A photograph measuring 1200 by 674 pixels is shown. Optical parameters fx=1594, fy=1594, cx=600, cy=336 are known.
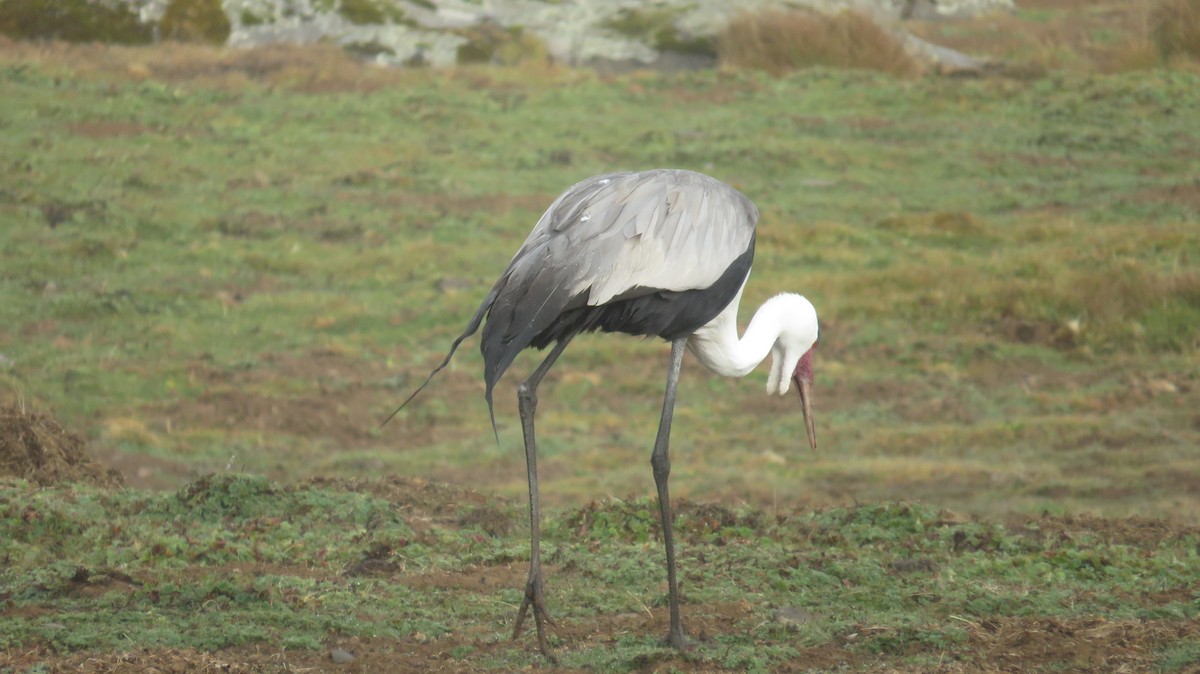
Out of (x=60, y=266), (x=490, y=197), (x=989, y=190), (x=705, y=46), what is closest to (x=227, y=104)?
(x=490, y=197)

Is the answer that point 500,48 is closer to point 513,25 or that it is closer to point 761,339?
point 513,25

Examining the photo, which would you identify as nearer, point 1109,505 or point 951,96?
point 1109,505

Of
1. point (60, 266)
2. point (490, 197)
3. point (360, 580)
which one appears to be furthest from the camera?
point (490, 197)

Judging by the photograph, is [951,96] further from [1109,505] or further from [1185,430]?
[1109,505]

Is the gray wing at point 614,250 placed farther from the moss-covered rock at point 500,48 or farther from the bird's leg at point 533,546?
the moss-covered rock at point 500,48

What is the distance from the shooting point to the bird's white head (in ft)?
22.9

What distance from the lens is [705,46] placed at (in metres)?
24.0

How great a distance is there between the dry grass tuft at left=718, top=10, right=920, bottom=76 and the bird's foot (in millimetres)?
17827

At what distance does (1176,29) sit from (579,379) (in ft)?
43.2

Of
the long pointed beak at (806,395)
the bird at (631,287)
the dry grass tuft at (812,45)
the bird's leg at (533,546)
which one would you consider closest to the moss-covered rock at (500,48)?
the dry grass tuft at (812,45)

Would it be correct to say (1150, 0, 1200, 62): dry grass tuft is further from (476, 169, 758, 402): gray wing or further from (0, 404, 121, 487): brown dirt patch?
(0, 404, 121, 487): brown dirt patch

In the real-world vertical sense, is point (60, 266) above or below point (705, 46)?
below

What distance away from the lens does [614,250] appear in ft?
20.0

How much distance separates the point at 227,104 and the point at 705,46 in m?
7.74
